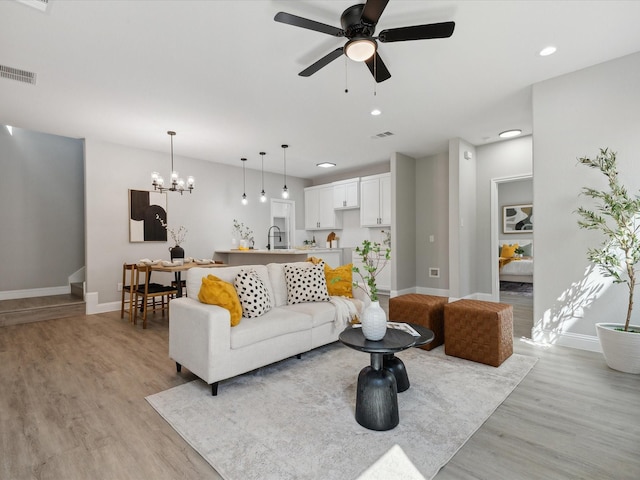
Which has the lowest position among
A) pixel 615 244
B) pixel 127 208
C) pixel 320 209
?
pixel 615 244

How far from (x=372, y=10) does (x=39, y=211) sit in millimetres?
6770

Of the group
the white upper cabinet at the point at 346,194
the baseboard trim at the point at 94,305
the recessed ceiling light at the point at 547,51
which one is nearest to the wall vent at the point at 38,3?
the recessed ceiling light at the point at 547,51

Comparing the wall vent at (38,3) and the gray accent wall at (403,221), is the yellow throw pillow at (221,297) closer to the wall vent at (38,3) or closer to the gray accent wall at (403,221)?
the wall vent at (38,3)

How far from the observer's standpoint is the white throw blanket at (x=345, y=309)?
3245 millimetres

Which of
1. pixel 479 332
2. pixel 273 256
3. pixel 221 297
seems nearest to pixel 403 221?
pixel 273 256

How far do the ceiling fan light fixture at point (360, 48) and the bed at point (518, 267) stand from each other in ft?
22.9

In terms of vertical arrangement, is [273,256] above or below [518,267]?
above

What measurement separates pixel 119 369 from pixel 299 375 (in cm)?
165

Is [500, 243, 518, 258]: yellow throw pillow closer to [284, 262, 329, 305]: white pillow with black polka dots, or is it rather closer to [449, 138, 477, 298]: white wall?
[449, 138, 477, 298]: white wall

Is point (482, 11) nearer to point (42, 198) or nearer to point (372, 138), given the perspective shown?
point (372, 138)

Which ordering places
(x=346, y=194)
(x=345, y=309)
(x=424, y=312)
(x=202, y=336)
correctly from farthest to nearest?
(x=346, y=194)
(x=345, y=309)
(x=424, y=312)
(x=202, y=336)

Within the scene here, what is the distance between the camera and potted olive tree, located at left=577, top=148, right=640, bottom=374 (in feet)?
8.71

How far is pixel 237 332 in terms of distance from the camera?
2.44m

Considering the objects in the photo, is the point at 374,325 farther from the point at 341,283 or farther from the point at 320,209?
the point at 320,209
